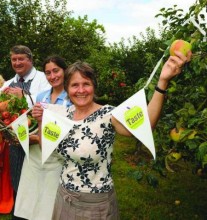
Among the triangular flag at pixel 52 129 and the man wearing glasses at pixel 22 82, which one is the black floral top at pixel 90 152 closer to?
the triangular flag at pixel 52 129

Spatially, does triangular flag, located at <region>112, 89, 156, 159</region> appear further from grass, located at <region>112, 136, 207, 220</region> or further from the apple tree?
grass, located at <region>112, 136, 207, 220</region>

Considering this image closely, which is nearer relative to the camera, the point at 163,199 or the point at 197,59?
the point at 197,59

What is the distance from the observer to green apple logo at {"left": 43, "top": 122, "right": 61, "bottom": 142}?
2.12 meters

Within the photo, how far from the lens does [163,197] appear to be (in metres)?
4.73

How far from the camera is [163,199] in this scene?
4.67m

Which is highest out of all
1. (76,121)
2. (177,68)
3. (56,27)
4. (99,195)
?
(56,27)

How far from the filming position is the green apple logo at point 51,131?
212 centimetres


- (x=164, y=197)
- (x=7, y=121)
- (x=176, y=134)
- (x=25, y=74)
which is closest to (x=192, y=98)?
(x=176, y=134)

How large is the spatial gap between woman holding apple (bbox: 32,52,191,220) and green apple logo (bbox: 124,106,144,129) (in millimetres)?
164

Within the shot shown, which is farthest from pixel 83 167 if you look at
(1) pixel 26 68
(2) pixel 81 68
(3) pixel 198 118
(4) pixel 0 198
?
(4) pixel 0 198

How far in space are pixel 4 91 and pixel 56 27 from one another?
22.3 feet

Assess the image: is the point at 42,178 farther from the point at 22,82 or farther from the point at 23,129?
the point at 22,82

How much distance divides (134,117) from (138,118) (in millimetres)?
24

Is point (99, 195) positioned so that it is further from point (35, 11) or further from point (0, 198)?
point (35, 11)
